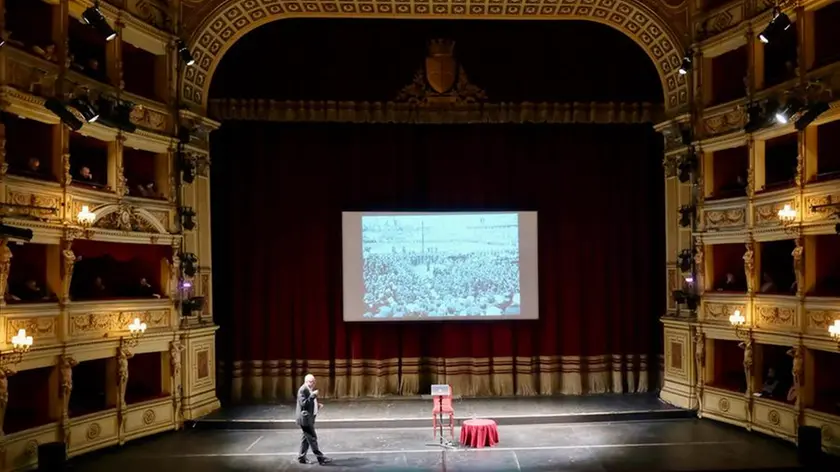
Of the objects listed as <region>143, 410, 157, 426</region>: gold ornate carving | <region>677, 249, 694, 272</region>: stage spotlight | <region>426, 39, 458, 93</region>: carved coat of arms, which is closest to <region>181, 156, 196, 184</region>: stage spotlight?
<region>143, 410, 157, 426</region>: gold ornate carving

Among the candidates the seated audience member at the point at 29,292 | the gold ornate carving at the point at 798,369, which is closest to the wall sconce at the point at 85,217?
the seated audience member at the point at 29,292

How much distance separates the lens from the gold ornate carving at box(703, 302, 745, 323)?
9773 mm

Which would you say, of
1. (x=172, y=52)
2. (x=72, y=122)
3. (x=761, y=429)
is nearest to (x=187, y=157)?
(x=172, y=52)

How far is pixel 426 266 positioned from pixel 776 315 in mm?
5640

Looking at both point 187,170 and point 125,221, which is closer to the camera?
point 125,221

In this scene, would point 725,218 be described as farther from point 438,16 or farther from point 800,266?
point 438,16

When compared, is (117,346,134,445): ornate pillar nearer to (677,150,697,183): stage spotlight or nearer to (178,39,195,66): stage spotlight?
(178,39,195,66): stage spotlight

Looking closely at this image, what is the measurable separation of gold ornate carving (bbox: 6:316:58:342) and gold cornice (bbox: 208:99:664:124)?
4.76 meters

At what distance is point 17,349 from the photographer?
24.0ft

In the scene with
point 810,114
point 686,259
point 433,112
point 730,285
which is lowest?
point 730,285

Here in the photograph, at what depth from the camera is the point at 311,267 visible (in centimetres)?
1158

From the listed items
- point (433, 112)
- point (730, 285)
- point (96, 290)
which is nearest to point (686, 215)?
point (730, 285)

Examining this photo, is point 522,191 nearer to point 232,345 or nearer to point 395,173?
point 395,173

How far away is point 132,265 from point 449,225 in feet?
17.9
